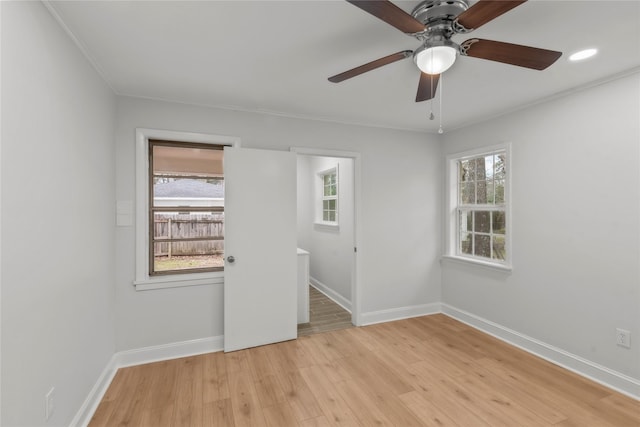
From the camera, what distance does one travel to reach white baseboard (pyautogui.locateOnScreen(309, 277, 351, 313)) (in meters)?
4.17

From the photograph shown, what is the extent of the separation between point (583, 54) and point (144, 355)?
13.8 feet

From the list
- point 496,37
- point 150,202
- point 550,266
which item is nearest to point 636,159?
point 550,266

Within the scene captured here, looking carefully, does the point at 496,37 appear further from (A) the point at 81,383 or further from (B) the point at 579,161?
(A) the point at 81,383

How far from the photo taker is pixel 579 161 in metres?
2.54

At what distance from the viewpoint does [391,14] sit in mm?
1209

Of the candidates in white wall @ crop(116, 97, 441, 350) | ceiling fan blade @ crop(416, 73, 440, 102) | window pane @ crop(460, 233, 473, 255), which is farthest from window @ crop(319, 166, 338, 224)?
ceiling fan blade @ crop(416, 73, 440, 102)

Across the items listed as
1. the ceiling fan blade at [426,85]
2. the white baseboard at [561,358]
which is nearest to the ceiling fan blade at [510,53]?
the ceiling fan blade at [426,85]

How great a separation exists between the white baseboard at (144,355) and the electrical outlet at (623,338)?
11.2 feet

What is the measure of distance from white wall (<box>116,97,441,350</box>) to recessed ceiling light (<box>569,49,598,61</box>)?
1.89m

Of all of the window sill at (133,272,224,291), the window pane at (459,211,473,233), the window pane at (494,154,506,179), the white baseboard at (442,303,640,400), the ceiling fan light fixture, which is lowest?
the white baseboard at (442,303,640,400)

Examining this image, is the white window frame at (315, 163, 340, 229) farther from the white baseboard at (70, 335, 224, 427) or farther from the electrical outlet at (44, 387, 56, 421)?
the electrical outlet at (44, 387, 56, 421)

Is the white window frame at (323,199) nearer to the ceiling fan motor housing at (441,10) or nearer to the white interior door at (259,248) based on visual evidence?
the white interior door at (259,248)

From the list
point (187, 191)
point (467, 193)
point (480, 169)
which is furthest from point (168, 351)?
point (480, 169)

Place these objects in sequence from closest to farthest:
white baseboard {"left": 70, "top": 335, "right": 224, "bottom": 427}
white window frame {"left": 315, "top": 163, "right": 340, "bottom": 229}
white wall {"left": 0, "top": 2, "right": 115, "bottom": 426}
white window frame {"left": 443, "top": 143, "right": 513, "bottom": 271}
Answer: white wall {"left": 0, "top": 2, "right": 115, "bottom": 426} < white baseboard {"left": 70, "top": 335, "right": 224, "bottom": 427} < white window frame {"left": 443, "top": 143, "right": 513, "bottom": 271} < white window frame {"left": 315, "top": 163, "right": 340, "bottom": 229}
